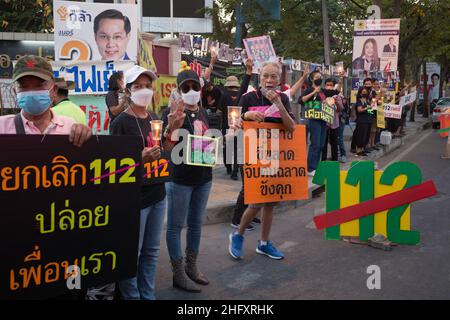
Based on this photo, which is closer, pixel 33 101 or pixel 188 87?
pixel 33 101

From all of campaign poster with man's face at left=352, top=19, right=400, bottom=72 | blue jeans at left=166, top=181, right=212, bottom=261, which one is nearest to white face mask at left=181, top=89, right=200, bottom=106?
blue jeans at left=166, top=181, right=212, bottom=261

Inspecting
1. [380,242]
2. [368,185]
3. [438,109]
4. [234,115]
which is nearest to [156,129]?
[234,115]

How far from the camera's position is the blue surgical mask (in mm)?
2779

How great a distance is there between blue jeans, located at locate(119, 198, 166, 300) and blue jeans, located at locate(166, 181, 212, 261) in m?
0.40

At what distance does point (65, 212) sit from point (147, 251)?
3.13 feet

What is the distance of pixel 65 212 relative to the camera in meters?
2.76

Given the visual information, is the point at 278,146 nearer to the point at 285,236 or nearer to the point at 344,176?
the point at 344,176

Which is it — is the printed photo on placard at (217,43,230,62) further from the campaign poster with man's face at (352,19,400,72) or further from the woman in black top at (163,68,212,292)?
the campaign poster with man's face at (352,19,400,72)

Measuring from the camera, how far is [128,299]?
3.40 m

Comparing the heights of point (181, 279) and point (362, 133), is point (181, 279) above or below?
below

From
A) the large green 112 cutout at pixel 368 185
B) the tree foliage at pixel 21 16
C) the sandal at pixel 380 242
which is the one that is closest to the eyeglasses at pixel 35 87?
the large green 112 cutout at pixel 368 185

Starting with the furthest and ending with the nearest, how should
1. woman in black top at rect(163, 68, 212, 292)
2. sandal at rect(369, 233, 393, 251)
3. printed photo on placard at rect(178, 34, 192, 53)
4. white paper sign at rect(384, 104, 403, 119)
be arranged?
white paper sign at rect(384, 104, 403, 119)
printed photo on placard at rect(178, 34, 192, 53)
sandal at rect(369, 233, 393, 251)
woman in black top at rect(163, 68, 212, 292)

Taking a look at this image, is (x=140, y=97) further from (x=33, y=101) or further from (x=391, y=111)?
(x=391, y=111)

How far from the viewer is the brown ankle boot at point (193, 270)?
169 inches
